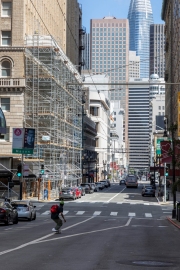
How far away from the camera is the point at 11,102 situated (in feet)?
227

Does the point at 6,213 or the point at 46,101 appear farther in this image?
the point at 46,101

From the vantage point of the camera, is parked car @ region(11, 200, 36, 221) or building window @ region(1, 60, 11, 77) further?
building window @ region(1, 60, 11, 77)

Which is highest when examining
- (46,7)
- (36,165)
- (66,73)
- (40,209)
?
(46,7)

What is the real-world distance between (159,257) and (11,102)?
5192cm

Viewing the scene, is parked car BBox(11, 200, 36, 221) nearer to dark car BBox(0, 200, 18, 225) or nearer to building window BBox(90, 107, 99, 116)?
dark car BBox(0, 200, 18, 225)

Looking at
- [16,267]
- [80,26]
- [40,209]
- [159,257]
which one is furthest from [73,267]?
[80,26]

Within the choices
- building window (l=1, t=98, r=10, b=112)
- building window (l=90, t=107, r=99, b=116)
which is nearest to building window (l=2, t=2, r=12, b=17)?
building window (l=1, t=98, r=10, b=112)

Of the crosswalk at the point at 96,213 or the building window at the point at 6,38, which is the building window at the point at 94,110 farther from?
the crosswalk at the point at 96,213

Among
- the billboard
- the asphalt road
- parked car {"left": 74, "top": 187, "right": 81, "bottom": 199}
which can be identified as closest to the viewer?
the asphalt road

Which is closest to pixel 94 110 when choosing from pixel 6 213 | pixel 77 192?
pixel 77 192

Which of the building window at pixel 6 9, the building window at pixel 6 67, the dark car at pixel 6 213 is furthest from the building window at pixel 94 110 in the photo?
the dark car at pixel 6 213

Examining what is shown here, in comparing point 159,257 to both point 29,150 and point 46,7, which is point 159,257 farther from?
point 46,7

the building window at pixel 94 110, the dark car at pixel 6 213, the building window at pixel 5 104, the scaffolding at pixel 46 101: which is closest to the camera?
the dark car at pixel 6 213

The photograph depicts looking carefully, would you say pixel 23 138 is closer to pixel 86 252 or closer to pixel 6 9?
pixel 6 9
